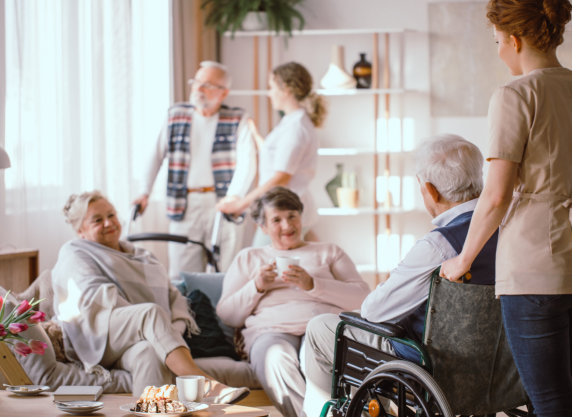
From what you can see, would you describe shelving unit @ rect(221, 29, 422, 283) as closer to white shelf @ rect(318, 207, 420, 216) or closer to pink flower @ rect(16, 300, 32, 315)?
white shelf @ rect(318, 207, 420, 216)

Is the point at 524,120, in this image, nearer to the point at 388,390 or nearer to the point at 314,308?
the point at 388,390

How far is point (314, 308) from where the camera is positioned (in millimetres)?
3219

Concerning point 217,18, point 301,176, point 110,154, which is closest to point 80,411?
point 301,176

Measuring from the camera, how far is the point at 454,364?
2.13 meters

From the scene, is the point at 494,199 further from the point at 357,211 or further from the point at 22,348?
the point at 357,211

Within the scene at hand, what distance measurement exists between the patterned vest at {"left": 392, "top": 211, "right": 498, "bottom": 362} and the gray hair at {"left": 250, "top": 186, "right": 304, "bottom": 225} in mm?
1140

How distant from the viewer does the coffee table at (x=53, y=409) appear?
90.0 inches

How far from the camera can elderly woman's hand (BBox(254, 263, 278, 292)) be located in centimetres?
315

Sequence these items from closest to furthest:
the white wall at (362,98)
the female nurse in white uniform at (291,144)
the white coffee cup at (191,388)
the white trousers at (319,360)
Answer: the white coffee cup at (191,388) < the white trousers at (319,360) < the female nurse in white uniform at (291,144) < the white wall at (362,98)

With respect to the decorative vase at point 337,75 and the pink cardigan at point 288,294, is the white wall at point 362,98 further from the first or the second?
the pink cardigan at point 288,294

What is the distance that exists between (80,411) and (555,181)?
1348 mm

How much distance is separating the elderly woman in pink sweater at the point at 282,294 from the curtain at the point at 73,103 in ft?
3.91

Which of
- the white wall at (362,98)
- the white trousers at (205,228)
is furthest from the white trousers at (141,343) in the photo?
the white wall at (362,98)

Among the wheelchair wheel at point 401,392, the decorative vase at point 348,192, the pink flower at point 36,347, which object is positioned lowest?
the wheelchair wheel at point 401,392
